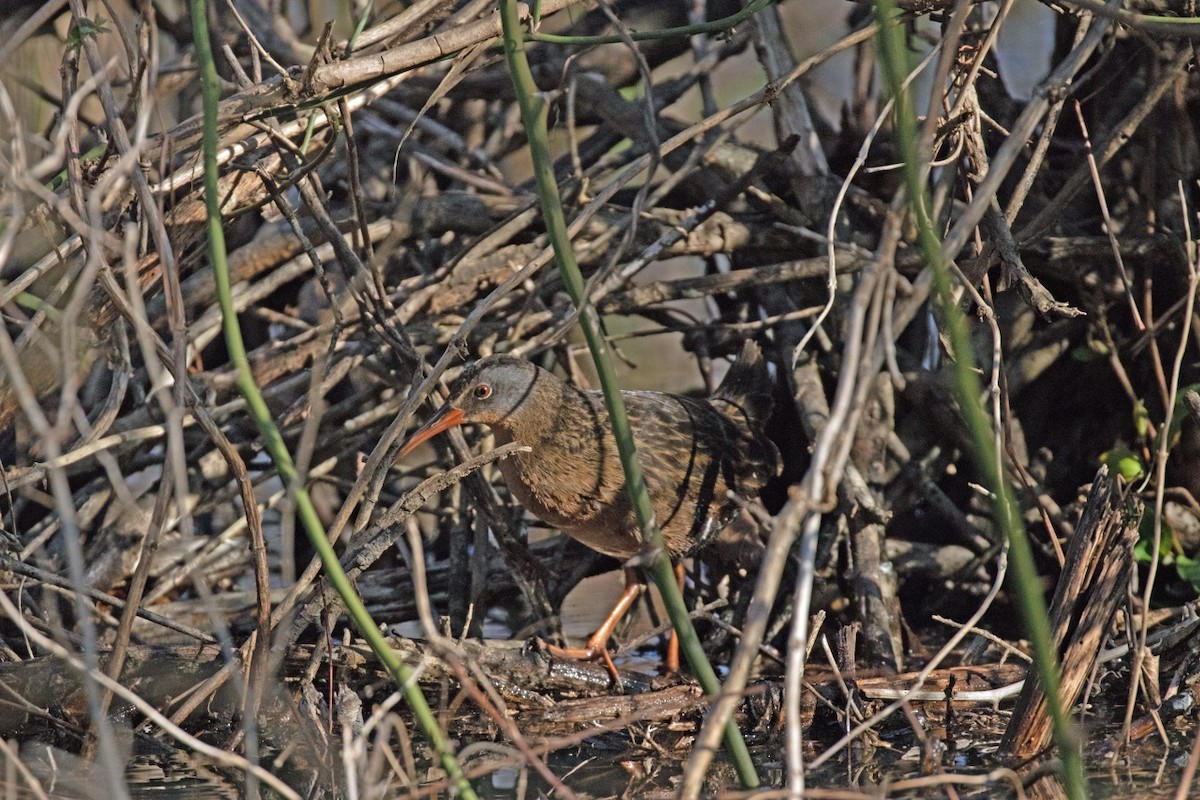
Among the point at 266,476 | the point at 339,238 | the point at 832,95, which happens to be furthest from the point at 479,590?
the point at 832,95

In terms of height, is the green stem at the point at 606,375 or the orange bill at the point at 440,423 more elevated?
the green stem at the point at 606,375

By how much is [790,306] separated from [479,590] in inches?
61.1

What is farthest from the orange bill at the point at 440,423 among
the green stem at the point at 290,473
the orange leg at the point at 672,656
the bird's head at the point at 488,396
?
the green stem at the point at 290,473

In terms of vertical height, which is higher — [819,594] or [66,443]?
[66,443]

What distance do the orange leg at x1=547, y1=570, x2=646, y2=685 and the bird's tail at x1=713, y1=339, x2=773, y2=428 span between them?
0.74 meters

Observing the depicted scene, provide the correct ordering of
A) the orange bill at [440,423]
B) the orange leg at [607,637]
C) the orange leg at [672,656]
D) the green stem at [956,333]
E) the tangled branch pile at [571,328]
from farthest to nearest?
the orange leg at [672,656]
the orange bill at [440,423]
the orange leg at [607,637]
the tangled branch pile at [571,328]
the green stem at [956,333]

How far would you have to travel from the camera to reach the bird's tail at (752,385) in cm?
481

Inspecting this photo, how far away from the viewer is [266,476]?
460cm

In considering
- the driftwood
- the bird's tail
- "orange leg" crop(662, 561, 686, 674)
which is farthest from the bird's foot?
the driftwood

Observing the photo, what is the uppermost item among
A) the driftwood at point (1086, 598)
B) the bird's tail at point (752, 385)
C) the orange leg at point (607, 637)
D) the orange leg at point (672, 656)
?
the bird's tail at point (752, 385)

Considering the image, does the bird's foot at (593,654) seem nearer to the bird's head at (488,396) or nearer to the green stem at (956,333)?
the bird's head at (488,396)

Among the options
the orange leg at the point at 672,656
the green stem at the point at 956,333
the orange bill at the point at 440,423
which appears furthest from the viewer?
the orange leg at the point at 672,656

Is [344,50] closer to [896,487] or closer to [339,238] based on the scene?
[339,238]

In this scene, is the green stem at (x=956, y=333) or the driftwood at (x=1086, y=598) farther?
the driftwood at (x=1086, y=598)
